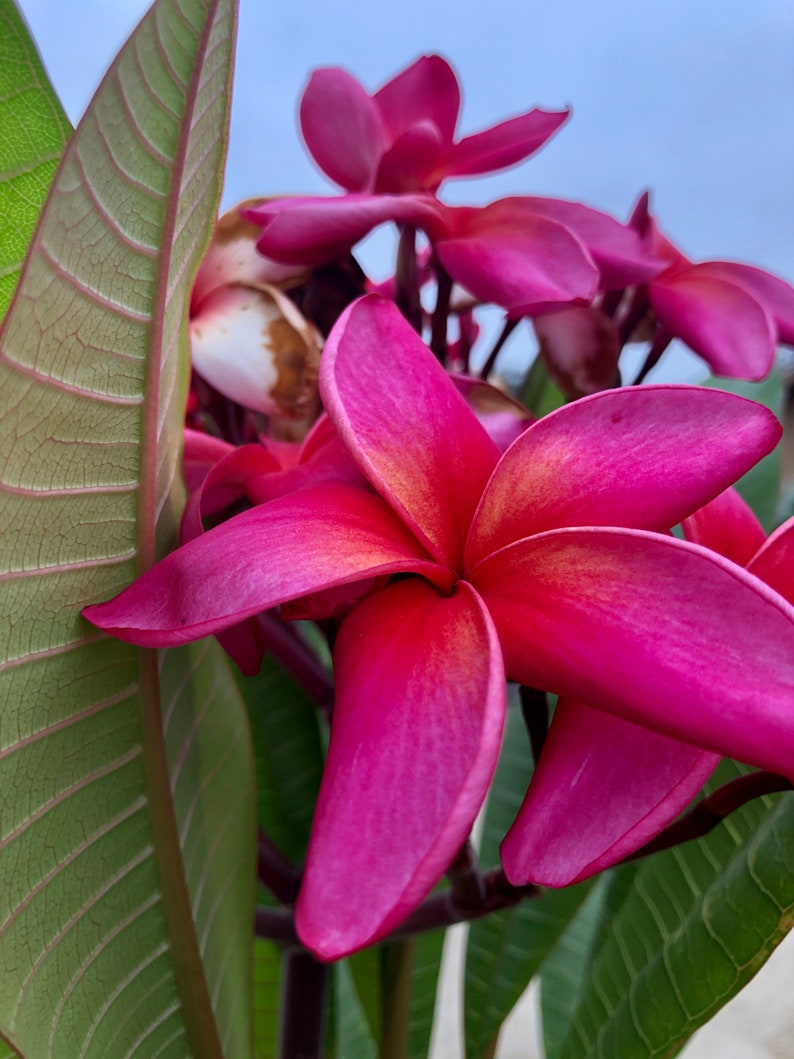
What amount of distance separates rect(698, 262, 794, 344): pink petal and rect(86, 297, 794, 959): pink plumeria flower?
0.16 metres

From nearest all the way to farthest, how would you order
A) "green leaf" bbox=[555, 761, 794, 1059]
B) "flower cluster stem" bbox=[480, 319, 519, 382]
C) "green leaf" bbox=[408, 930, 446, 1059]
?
"green leaf" bbox=[555, 761, 794, 1059], "flower cluster stem" bbox=[480, 319, 519, 382], "green leaf" bbox=[408, 930, 446, 1059]

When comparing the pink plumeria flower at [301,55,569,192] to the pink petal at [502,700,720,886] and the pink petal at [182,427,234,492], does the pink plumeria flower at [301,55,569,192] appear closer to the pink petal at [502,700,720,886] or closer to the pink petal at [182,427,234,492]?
the pink petal at [182,427,234,492]

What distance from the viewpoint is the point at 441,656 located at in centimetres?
16

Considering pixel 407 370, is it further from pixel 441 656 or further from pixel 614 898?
pixel 614 898

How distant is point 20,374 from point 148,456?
0.13ft

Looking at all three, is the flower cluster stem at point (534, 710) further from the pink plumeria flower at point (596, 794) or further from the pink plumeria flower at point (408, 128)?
the pink plumeria flower at point (408, 128)

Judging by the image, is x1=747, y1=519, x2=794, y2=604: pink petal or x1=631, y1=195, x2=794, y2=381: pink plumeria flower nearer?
x1=747, y1=519, x2=794, y2=604: pink petal

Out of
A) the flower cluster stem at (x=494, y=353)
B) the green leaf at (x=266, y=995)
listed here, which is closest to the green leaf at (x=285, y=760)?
the green leaf at (x=266, y=995)

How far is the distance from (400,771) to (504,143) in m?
0.26

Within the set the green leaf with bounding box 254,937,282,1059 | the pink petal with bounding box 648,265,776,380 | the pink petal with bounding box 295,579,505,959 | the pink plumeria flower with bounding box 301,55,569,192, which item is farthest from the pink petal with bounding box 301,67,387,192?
the green leaf with bounding box 254,937,282,1059

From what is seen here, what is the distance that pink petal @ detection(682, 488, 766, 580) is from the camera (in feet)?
0.73

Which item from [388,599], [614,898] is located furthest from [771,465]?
[388,599]

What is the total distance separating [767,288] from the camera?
33 cm

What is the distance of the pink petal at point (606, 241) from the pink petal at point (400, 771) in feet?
0.55
